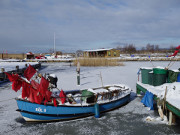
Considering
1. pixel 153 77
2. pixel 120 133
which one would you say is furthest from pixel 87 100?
pixel 153 77

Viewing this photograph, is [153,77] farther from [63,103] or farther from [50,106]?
[50,106]

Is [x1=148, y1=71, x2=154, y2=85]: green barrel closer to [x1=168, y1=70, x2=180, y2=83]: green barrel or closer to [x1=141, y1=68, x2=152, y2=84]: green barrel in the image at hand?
[x1=141, y1=68, x2=152, y2=84]: green barrel

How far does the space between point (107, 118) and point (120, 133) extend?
4.24 feet

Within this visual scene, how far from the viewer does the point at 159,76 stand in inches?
303

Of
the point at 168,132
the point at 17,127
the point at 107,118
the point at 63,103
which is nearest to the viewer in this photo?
the point at 168,132

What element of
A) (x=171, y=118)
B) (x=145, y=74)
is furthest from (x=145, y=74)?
(x=171, y=118)

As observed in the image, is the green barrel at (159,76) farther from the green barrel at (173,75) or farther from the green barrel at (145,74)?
the green barrel at (145,74)

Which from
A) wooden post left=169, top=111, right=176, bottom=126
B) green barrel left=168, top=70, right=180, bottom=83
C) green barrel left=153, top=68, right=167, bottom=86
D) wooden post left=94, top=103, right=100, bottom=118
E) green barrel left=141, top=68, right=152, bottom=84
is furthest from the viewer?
green barrel left=141, top=68, right=152, bottom=84

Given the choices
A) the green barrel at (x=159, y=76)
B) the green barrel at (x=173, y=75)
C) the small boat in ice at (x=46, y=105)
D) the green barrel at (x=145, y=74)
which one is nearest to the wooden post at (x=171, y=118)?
the green barrel at (x=173, y=75)

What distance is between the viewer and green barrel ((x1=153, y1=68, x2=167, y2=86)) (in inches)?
300

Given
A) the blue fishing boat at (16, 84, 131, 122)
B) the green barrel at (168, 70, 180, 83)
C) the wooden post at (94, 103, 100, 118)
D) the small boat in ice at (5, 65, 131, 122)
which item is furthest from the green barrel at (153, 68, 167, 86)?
the wooden post at (94, 103, 100, 118)

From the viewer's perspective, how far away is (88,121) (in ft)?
20.2

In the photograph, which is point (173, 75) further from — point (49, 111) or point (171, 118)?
point (49, 111)

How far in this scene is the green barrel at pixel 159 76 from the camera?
762cm
